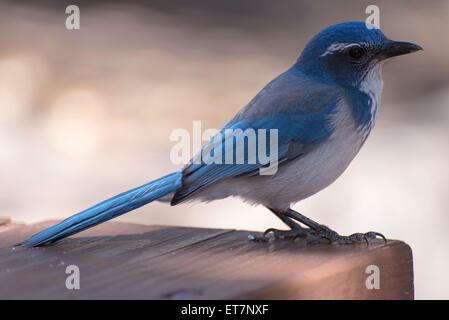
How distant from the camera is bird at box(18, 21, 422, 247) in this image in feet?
12.3

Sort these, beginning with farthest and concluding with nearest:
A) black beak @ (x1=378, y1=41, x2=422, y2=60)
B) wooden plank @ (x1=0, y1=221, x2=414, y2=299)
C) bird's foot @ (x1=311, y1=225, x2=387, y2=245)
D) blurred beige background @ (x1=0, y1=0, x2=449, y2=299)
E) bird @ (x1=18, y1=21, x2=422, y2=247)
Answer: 1. blurred beige background @ (x1=0, y1=0, x2=449, y2=299)
2. black beak @ (x1=378, y1=41, x2=422, y2=60)
3. bird @ (x1=18, y1=21, x2=422, y2=247)
4. bird's foot @ (x1=311, y1=225, x2=387, y2=245)
5. wooden plank @ (x1=0, y1=221, x2=414, y2=299)

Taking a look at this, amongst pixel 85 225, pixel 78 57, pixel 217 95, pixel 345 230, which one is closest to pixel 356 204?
pixel 345 230

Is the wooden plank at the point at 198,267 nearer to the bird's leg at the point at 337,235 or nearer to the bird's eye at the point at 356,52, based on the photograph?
the bird's leg at the point at 337,235

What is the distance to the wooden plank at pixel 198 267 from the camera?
2607mm

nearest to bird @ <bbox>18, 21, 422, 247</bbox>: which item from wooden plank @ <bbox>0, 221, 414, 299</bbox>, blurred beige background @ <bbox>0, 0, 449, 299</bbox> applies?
wooden plank @ <bbox>0, 221, 414, 299</bbox>

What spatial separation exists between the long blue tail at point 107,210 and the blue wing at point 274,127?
0.08 meters

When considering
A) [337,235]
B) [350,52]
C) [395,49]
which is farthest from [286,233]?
[395,49]

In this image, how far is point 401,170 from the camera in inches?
297

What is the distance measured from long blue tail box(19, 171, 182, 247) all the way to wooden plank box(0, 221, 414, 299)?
6 centimetres

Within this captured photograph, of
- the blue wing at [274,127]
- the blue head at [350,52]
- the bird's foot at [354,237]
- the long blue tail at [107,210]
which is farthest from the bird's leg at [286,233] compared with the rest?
the blue head at [350,52]

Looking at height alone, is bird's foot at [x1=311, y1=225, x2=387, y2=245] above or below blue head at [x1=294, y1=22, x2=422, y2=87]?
below

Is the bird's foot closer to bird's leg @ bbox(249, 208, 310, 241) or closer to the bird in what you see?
the bird
